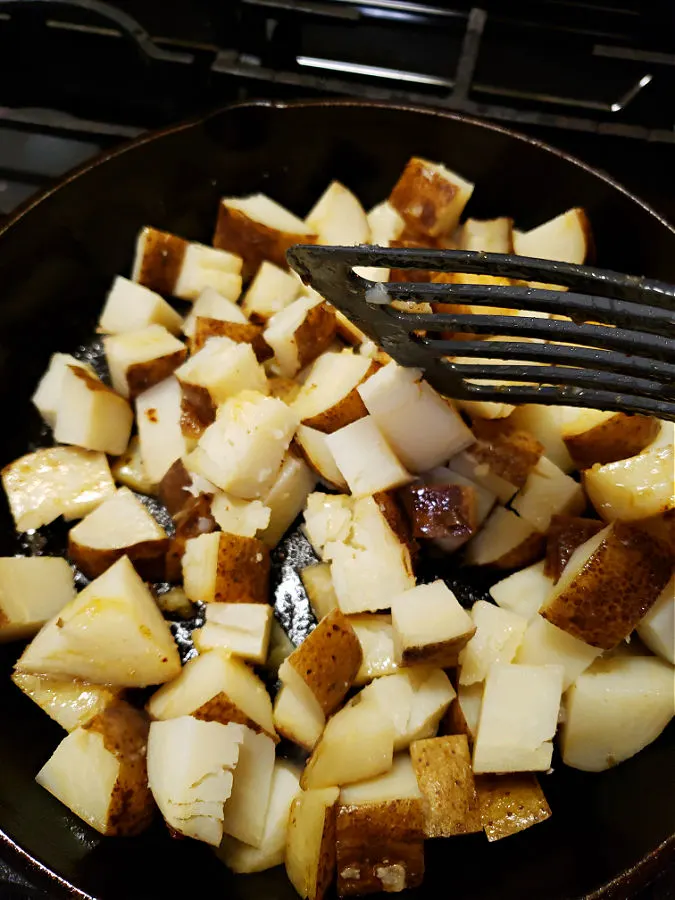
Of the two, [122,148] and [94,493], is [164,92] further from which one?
[94,493]

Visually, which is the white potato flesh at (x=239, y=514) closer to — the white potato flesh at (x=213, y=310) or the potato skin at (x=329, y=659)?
the potato skin at (x=329, y=659)

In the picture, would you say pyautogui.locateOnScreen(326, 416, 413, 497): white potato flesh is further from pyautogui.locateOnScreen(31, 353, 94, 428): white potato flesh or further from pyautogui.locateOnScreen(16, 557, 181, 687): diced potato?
pyautogui.locateOnScreen(31, 353, 94, 428): white potato flesh

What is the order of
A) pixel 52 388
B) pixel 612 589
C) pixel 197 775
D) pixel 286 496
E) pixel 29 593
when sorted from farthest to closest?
pixel 52 388
pixel 286 496
pixel 29 593
pixel 612 589
pixel 197 775

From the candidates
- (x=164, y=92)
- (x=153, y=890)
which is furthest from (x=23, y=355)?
(x=153, y=890)

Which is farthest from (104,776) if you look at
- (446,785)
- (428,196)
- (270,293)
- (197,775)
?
(428,196)

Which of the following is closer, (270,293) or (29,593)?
(29,593)

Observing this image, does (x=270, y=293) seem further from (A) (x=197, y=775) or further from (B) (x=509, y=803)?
(B) (x=509, y=803)

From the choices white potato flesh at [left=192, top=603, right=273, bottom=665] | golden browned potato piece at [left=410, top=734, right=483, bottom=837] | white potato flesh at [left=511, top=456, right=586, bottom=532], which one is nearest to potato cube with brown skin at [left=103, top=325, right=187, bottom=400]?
white potato flesh at [left=192, top=603, right=273, bottom=665]
